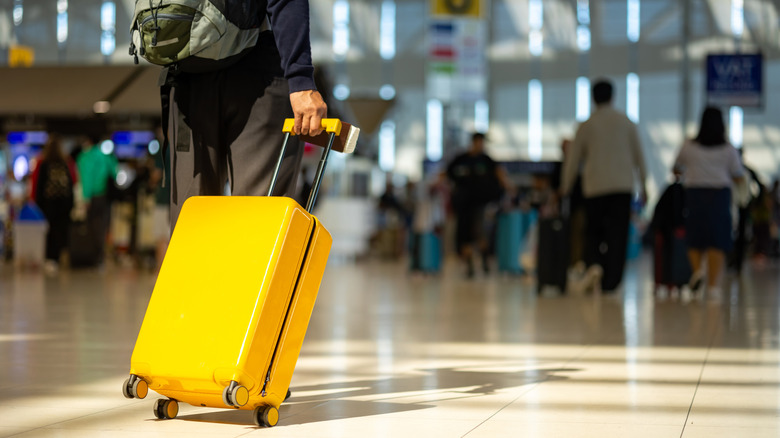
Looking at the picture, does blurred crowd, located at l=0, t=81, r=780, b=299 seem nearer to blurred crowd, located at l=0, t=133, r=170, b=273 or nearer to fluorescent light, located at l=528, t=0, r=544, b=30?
blurred crowd, located at l=0, t=133, r=170, b=273

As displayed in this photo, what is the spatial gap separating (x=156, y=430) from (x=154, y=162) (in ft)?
36.0

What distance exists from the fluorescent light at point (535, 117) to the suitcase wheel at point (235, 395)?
97.7ft

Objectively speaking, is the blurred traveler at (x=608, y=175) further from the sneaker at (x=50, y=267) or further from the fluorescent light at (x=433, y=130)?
the fluorescent light at (x=433, y=130)

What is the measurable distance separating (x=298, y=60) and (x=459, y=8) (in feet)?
56.7

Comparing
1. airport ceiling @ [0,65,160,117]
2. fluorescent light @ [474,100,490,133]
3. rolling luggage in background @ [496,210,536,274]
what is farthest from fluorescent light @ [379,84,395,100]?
rolling luggage in background @ [496,210,536,274]

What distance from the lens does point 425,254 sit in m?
12.5

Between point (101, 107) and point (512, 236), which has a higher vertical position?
point (101, 107)

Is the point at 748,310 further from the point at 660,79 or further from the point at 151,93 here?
the point at 660,79

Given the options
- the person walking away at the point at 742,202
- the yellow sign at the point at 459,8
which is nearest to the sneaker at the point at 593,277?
the person walking away at the point at 742,202

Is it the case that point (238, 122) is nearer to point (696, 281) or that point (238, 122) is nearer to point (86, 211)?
point (696, 281)

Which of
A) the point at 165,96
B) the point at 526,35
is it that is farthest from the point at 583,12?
the point at 165,96

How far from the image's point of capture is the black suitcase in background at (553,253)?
910cm

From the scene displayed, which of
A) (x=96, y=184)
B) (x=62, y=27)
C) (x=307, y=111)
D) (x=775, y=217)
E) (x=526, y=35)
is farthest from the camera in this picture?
(x=526, y=35)

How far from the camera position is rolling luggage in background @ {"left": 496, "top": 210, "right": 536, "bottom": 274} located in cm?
1267
